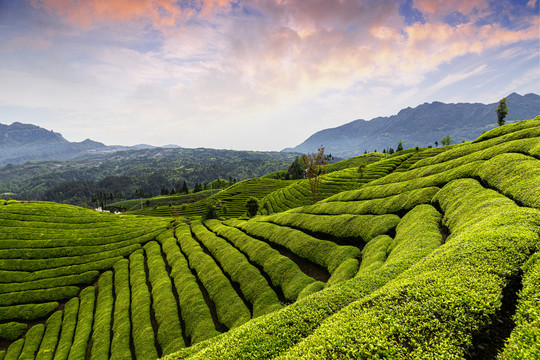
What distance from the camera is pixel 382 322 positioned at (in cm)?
1118

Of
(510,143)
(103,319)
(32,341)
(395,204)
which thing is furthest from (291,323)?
(32,341)

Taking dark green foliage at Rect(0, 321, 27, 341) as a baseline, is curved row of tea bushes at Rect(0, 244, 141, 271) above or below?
above

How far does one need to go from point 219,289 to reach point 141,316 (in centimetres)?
1265

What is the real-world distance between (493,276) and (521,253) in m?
3.23

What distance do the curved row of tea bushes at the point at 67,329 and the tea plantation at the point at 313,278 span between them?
0.33 meters

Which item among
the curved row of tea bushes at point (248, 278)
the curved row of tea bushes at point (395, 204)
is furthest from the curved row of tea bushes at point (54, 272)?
the curved row of tea bushes at point (395, 204)

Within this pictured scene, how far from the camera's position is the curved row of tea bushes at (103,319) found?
1257 inches

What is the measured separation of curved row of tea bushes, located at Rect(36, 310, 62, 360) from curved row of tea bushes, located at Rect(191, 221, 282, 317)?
27.9 m

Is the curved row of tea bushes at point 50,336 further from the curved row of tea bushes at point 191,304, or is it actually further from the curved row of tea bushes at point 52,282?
the curved row of tea bushes at point 191,304

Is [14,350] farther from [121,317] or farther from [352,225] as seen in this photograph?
[352,225]

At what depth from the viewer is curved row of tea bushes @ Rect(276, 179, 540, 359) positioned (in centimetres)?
959

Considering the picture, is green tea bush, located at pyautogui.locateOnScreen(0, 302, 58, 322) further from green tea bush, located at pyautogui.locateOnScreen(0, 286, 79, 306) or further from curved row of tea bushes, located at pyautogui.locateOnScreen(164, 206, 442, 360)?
curved row of tea bushes, located at pyautogui.locateOnScreen(164, 206, 442, 360)

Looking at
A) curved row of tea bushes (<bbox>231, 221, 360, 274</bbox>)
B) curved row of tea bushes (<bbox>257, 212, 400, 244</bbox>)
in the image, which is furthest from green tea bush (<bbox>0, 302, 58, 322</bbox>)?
curved row of tea bushes (<bbox>257, 212, 400, 244</bbox>)

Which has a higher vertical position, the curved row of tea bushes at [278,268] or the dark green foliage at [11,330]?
the curved row of tea bushes at [278,268]
